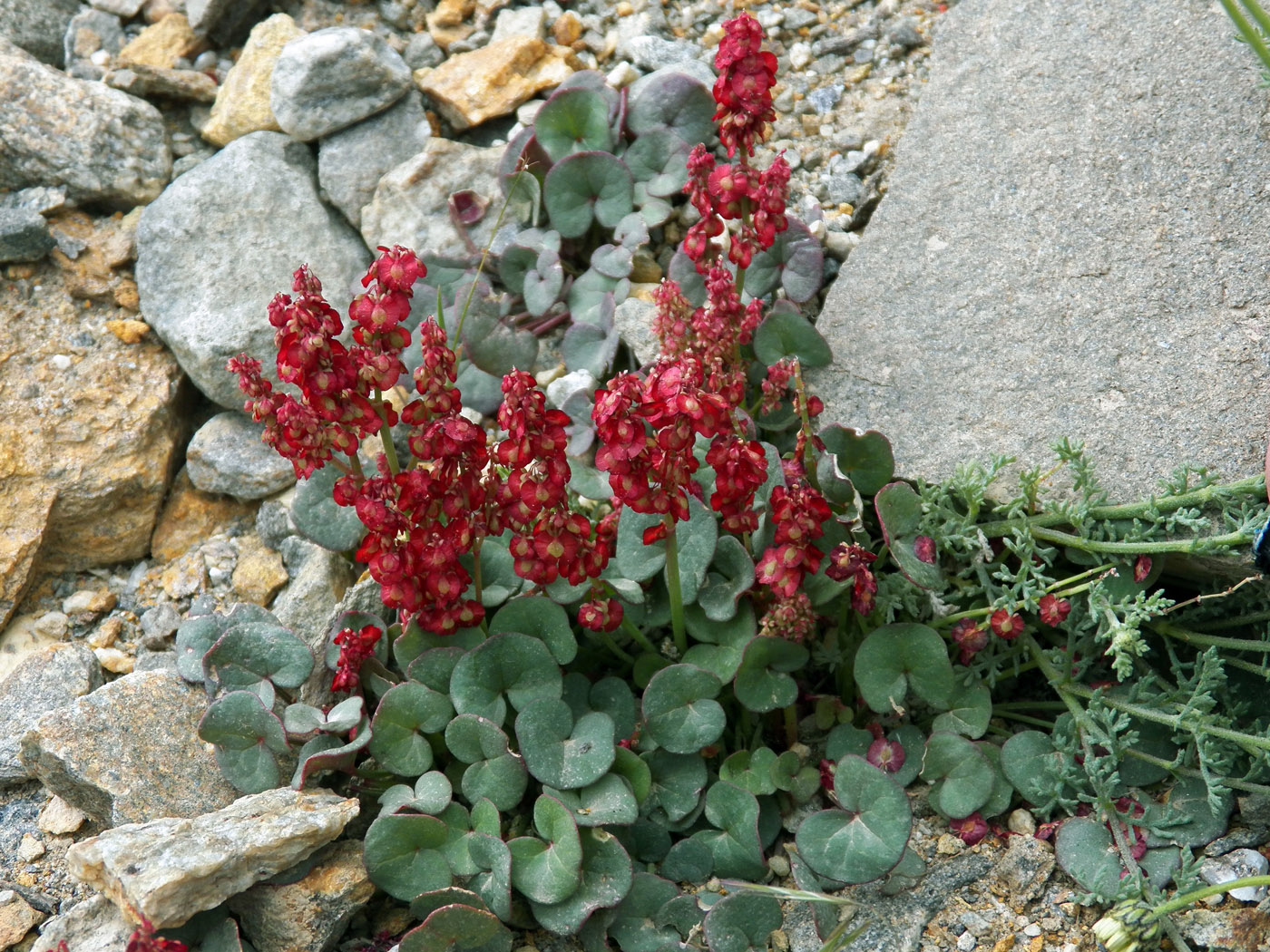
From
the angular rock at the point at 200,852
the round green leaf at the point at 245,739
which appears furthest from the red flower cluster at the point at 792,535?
the round green leaf at the point at 245,739

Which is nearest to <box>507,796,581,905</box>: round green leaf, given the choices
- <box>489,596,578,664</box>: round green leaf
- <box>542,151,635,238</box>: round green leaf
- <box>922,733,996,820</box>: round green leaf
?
<box>489,596,578,664</box>: round green leaf

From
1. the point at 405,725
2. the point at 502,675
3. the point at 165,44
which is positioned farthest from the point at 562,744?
the point at 165,44

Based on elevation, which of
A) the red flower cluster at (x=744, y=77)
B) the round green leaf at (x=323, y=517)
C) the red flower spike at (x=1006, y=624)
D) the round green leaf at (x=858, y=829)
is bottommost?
the round green leaf at (x=858, y=829)

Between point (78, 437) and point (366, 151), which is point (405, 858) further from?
point (366, 151)

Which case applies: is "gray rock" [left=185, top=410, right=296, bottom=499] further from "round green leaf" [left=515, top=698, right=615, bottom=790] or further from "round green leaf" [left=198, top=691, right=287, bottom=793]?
"round green leaf" [left=515, top=698, right=615, bottom=790]

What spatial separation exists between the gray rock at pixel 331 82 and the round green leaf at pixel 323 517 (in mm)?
1516

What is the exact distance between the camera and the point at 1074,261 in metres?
3.12

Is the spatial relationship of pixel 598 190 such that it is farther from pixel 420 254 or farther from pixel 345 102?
pixel 345 102

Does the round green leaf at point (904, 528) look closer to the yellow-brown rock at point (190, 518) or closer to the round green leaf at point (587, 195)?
the round green leaf at point (587, 195)

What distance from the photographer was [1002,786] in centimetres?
270

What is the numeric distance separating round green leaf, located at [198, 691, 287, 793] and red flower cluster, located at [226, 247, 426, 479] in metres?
0.64

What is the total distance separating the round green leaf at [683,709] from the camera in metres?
2.67

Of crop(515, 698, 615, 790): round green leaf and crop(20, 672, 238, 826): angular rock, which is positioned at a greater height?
crop(515, 698, 615, 790): round green leaf

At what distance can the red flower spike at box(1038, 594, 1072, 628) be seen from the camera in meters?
2.58
